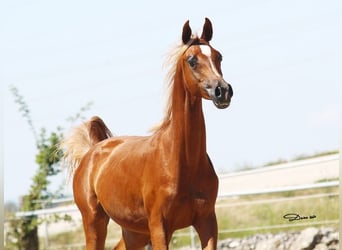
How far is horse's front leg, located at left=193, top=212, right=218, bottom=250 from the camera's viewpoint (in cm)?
523

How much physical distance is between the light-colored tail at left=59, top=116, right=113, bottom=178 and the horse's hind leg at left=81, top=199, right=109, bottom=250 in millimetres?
856

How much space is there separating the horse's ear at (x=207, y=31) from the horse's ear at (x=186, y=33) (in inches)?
4.8

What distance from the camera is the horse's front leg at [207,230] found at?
17.2 ft

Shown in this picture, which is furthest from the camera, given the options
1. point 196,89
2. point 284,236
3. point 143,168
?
point 284,236

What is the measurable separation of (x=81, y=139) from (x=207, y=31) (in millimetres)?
2386

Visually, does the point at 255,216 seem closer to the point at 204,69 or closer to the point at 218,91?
the point at 204,69

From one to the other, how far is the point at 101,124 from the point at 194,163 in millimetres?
2310

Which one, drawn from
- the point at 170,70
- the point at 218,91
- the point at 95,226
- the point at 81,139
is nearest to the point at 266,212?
the point at 81,139

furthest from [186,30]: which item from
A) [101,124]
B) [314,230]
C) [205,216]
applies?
[314,230]

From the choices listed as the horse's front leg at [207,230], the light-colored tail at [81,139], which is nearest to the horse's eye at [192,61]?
the horse's front leg at [207,230]

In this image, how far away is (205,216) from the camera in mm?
5258

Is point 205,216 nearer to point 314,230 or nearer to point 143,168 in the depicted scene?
point 143,168

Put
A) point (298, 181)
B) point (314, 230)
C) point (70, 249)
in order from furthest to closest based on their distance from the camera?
point (298, 181) → point (70, 249) → point (314, 230)

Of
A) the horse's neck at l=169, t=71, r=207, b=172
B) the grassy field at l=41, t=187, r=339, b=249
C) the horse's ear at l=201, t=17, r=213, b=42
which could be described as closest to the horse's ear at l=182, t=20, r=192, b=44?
the horse's ear at l=201, t=17, r=213, b=42
